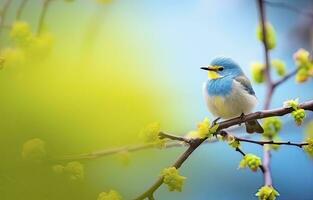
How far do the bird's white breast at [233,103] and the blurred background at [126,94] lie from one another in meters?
0.11

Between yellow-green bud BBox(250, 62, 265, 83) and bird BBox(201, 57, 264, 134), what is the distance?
0.14 metres

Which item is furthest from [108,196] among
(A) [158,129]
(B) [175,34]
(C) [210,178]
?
(B) [175,34]

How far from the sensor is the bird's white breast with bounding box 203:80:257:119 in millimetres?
966

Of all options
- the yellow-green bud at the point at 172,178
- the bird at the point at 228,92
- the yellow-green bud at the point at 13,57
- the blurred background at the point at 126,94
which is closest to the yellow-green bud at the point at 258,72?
the blurred background at the point at 126,94

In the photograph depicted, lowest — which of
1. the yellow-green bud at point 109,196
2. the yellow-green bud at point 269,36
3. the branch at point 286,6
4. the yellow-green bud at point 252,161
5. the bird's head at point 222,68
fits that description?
the yellow-green bud at point 109,196

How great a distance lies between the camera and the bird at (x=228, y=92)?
3.17 feet

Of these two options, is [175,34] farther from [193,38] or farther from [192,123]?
[192,123]

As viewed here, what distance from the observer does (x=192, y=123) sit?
3.58 feet

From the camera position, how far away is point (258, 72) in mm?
1143

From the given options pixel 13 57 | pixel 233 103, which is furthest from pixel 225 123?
pixel 13 57

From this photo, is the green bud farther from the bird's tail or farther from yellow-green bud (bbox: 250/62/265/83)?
yellow-green bud (bbox: 250/62/265/83)

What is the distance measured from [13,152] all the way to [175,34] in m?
0.40

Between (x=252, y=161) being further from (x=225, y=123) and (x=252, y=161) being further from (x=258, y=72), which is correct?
(x=258, y=72)

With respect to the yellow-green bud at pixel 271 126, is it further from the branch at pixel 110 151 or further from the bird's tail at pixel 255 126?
the branch at pixel 110 151
